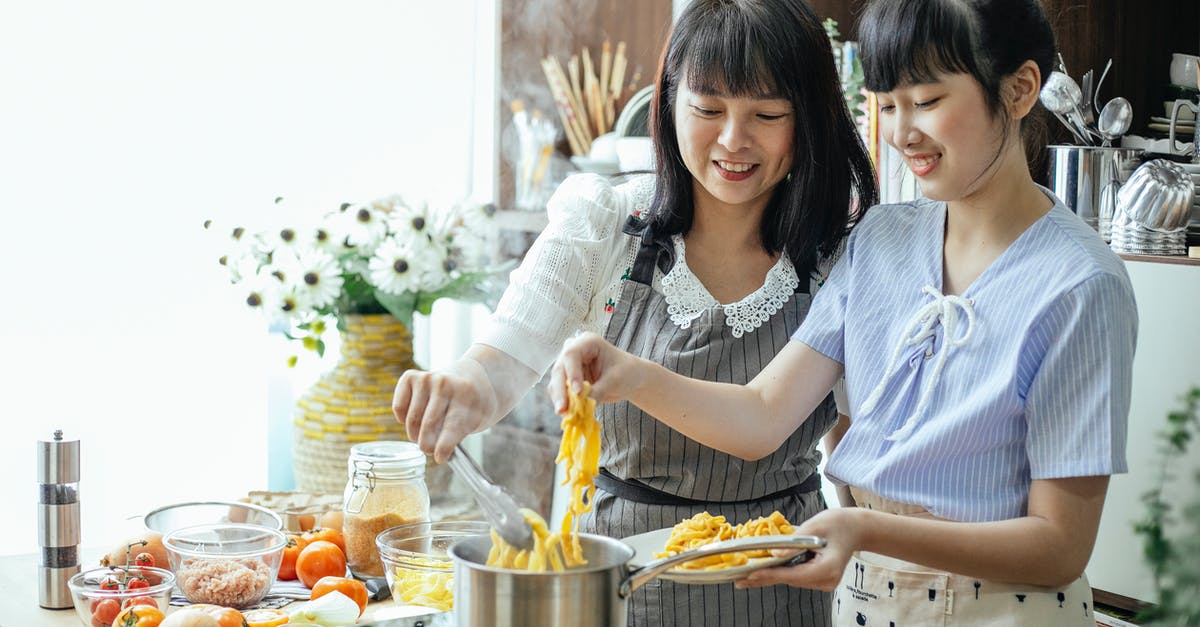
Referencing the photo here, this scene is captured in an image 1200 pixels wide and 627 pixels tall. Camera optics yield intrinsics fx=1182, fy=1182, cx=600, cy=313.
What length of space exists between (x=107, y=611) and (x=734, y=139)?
3.03ft

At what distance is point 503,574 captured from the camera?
0.87 meters

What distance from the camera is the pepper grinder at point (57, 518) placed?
5.05 feet

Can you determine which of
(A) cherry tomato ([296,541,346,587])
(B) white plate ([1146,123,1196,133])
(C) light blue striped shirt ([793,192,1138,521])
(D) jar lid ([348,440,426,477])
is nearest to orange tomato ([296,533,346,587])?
(A) cherry tomato ([296,541,346,587])

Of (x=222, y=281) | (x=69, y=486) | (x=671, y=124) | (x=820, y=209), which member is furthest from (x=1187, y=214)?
(x=222, y=281)

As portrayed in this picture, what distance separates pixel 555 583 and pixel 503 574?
0.04 meters

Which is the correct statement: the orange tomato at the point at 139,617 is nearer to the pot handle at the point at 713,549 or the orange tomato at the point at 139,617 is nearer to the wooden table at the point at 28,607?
the wooden table at the point at 28,607

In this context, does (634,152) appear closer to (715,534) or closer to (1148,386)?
(1148,386)

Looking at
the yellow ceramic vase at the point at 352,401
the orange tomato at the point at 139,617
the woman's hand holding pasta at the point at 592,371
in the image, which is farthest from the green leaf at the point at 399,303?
the woman's hand holding pasta at the point at 592,371

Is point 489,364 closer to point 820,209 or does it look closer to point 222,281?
point 820,209

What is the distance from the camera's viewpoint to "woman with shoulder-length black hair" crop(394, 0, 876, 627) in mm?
1380

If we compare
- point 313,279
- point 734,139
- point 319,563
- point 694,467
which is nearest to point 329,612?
point 319,563

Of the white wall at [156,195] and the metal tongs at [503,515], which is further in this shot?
the white wall at [156,195]

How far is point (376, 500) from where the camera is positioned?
155 cm

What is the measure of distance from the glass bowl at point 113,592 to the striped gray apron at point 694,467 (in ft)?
1.75
